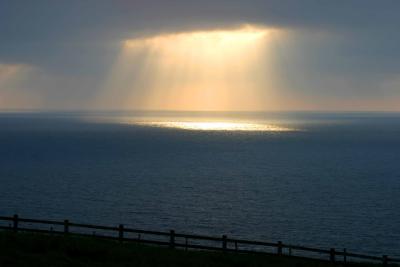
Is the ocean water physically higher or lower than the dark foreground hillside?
higher

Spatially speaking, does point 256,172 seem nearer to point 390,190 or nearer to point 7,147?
point 390,190

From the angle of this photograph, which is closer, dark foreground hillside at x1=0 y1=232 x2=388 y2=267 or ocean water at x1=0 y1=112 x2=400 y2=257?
dark foreground hillside at x1=0 y1=232 x2=388 y2=267

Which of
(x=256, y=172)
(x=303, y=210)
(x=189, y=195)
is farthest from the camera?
(x=256, y=172)

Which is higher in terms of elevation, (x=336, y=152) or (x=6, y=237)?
(x=336, y=152)

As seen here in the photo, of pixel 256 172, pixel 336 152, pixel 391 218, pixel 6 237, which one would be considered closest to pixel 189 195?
pixel 391 218

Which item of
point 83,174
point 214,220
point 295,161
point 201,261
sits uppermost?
point 295,161

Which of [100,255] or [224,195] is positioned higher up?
[224,195]

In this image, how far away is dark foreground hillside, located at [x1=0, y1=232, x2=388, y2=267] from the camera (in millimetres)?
27672

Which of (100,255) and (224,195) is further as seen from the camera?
(224,195)

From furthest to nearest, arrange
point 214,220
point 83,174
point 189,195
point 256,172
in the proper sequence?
point 256,172 → point 83,174 → point 189,195 → point 214,220

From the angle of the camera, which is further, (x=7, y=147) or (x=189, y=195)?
(x=7, y=147)

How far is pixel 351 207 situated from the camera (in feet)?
236

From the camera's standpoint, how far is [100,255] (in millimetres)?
29344

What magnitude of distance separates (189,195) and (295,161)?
218ft
